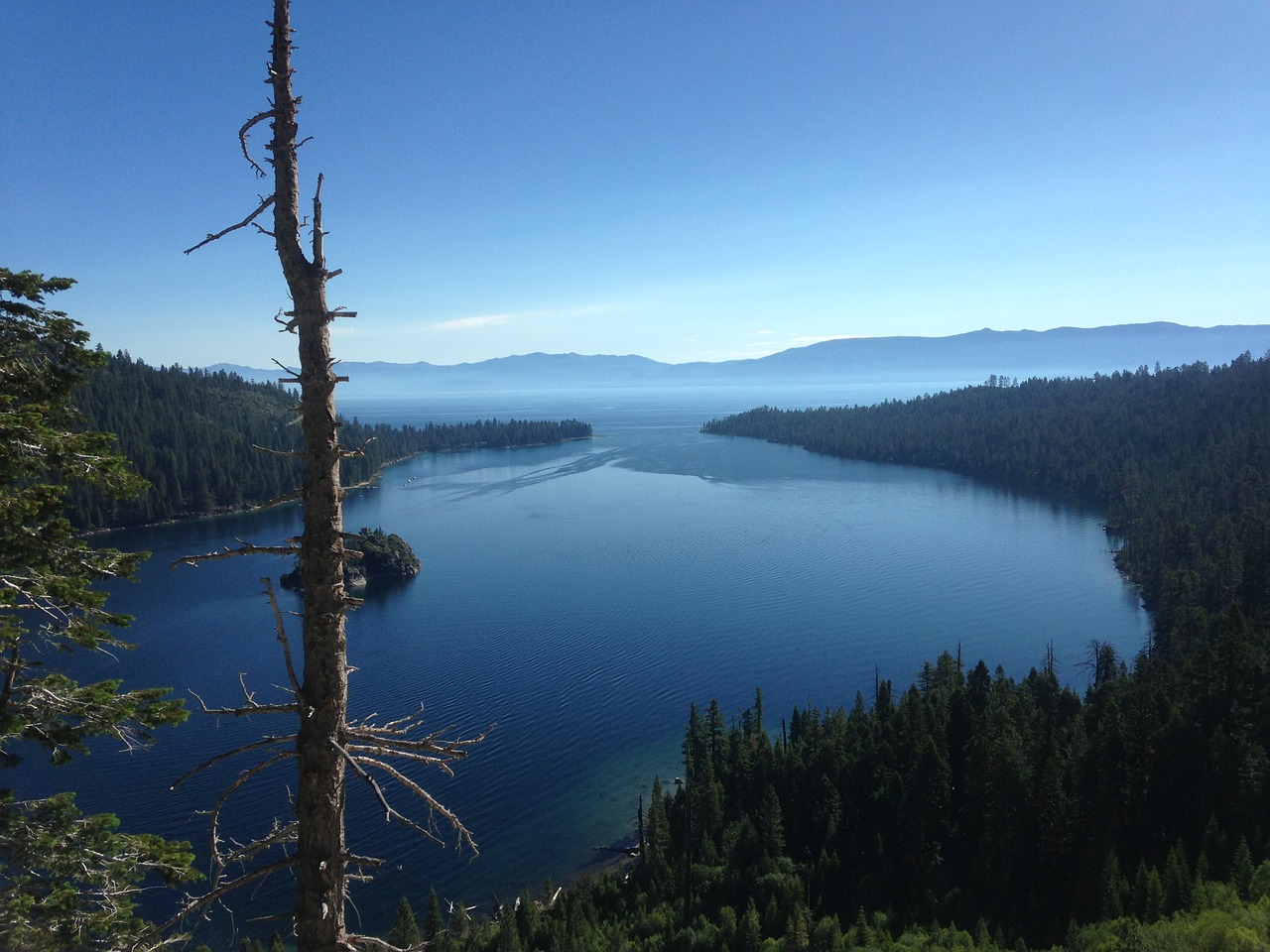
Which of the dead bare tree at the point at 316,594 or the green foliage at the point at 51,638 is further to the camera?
the green foliage at the point at 51,638

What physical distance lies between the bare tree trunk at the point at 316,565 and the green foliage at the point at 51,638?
10.1 ft

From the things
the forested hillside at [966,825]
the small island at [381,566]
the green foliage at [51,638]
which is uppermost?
the green foliage at [51,638]

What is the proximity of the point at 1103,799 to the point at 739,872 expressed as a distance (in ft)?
37.7

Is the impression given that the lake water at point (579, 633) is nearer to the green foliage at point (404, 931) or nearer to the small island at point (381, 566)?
the small island at point (381, 566)

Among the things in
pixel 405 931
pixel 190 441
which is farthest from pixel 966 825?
pixel 190 441

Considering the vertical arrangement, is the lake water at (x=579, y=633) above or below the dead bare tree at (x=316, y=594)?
below

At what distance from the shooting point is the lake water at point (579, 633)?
25.6 m

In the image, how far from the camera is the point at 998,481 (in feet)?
321

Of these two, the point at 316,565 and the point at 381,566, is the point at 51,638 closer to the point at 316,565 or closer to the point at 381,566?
the point at 316,565

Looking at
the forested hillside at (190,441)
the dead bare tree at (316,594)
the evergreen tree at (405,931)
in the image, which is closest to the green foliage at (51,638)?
the dead bare tree at (316,594)

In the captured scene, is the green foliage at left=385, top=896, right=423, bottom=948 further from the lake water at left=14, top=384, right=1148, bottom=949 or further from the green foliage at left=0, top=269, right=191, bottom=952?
the green foliage at left=0, top=269, right=191, bottom=952

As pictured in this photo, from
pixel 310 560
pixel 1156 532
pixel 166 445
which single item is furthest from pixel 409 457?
pixel 310 560

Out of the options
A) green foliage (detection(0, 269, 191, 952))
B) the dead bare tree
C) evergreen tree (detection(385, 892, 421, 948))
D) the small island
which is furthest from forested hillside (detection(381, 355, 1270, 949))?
the small island

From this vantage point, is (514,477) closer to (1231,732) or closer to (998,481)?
(998,481)
